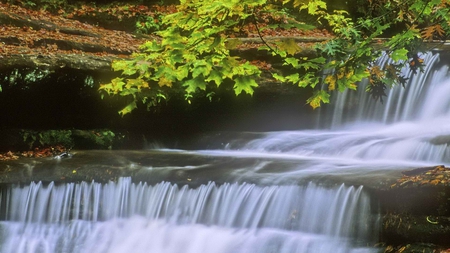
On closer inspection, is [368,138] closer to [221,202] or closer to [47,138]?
[221,202]

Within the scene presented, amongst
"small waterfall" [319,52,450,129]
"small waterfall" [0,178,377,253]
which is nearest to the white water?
"small waterfall" [319,52,450,129]

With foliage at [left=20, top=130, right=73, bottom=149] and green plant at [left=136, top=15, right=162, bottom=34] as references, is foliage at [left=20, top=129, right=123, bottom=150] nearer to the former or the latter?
foliage at [left=20, top=130, right=73, bottom=149]

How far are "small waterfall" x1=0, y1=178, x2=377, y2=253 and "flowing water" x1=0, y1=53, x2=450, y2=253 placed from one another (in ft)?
0.04

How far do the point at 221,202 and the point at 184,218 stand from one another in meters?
0.55

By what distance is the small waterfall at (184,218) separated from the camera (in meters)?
5.38

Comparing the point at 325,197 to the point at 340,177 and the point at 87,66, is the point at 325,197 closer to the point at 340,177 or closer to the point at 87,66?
the point at 340,177

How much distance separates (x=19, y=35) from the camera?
8.99 metres

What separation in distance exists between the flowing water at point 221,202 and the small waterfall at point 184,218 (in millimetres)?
13

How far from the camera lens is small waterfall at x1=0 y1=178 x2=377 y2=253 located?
5375 millimetres

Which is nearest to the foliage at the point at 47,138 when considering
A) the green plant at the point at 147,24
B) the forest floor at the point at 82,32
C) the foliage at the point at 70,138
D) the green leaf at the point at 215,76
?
the foliage at the point at 70,138

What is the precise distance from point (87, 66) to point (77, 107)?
779mm

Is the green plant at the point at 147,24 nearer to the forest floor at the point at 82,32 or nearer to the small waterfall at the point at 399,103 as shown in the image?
the forest floor at the point at 82,32

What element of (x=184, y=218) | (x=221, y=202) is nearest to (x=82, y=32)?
(x=184, y=218)

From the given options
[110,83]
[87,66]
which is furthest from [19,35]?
[110,83]
